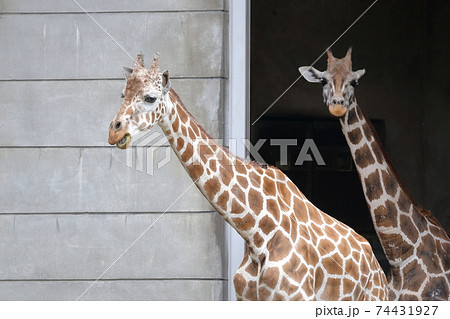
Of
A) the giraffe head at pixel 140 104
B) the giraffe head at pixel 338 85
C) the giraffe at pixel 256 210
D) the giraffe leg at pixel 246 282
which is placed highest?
the giraffe head at pixel 338 85

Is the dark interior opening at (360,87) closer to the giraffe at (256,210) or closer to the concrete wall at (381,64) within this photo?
the concrete wall at (381,64)

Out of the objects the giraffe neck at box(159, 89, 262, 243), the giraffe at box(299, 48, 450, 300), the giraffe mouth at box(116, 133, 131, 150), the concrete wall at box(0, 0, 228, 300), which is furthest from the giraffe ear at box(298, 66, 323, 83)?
the giraffe mouth at box(116, 133, 131, 150)

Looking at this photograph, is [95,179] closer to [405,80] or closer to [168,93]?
[168,93]

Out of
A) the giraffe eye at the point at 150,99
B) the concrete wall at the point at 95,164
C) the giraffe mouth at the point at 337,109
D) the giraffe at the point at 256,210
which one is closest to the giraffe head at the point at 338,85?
the giraffe mouth at the point at 337,109

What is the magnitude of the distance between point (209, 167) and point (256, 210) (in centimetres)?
35

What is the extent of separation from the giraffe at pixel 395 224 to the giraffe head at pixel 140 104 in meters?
1.39

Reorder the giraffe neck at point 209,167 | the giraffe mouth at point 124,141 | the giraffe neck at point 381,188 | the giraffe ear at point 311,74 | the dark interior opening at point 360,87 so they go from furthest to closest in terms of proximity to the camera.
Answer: the dark interior opening at point 360,87 < the giraffe neck at point 381,188 < the giraffe ear at point 311,74 < the giraffe neck at point 209,167 < the giraffe mouth at point 124,141

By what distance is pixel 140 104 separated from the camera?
499 cm

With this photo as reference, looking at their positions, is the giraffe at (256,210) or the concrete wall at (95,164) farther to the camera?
the concrete wall at (95,164)

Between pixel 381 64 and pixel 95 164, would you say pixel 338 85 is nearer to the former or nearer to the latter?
pixel 95 164

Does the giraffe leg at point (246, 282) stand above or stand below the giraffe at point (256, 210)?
below

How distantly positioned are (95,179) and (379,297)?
222 cm

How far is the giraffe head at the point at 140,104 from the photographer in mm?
4902

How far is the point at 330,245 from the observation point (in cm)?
549
